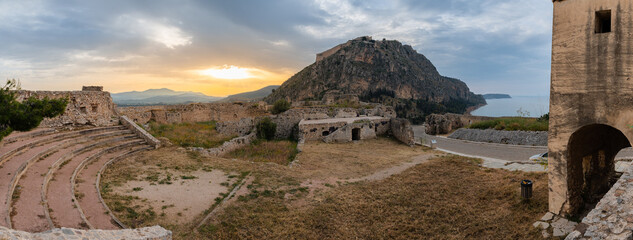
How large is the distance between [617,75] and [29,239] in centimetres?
1058

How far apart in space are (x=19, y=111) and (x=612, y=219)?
41.4ft

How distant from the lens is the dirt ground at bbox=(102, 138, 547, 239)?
7.32 m

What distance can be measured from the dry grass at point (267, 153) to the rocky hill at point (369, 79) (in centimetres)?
6312

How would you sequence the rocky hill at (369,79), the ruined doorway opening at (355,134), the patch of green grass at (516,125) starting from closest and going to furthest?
the patch of green grass at (516,125), the ruined doorway opening at (355,134), the rocky hill at (369,79)

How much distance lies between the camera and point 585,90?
6062mm

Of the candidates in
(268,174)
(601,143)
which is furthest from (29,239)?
(601,143)

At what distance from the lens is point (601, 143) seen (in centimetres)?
748

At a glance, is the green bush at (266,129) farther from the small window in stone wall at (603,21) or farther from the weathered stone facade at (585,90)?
the small window in stone wall at (603,21)

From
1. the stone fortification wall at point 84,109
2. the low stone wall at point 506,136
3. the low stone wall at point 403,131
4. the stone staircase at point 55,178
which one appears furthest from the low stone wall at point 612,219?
the stone fortification wall at point 84,109

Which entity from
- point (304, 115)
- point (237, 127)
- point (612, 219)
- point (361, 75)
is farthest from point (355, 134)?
point (361, 75)

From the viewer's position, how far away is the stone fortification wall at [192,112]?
22594 mm

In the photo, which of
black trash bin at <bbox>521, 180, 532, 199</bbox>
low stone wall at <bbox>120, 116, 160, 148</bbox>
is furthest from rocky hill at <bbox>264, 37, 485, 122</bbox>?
black trash bin at <bbox>521, 180, 532, 199</bbox>

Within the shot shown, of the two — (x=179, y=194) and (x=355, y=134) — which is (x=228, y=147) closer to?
(x=179, y=194)

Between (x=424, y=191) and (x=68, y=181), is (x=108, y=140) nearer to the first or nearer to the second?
(x=68, y=181)
